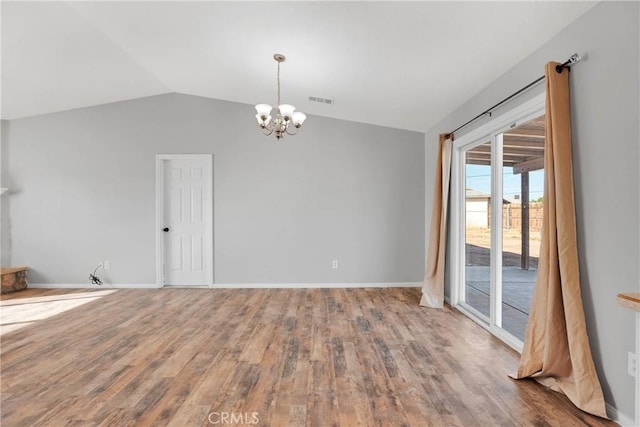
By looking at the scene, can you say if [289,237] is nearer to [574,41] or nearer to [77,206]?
[77,206]

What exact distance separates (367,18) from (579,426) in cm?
313

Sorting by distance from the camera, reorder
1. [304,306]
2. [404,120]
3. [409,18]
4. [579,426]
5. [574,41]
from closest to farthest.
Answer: [579,426], [574,41], [409,18], [304,306], [404,120]

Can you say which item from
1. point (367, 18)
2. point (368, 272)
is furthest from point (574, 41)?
point (368, 272)

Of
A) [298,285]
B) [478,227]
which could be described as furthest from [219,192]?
[478,227]

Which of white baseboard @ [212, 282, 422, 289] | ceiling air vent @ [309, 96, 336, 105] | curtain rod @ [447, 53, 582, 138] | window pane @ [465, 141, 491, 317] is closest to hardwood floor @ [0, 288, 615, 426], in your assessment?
window pane @ [465, 141, 491, 317]

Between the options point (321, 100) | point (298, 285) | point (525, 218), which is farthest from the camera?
point (298, 285)

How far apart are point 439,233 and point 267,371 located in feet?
9.47

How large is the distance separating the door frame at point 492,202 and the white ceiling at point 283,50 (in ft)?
1.49

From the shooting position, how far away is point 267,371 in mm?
2373

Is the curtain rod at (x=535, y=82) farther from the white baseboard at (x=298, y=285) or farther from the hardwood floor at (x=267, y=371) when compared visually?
the white baseboard at (x=298, y=285)

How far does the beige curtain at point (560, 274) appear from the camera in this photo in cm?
194

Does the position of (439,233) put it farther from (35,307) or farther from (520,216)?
(35,307)

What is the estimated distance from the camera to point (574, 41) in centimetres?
207
